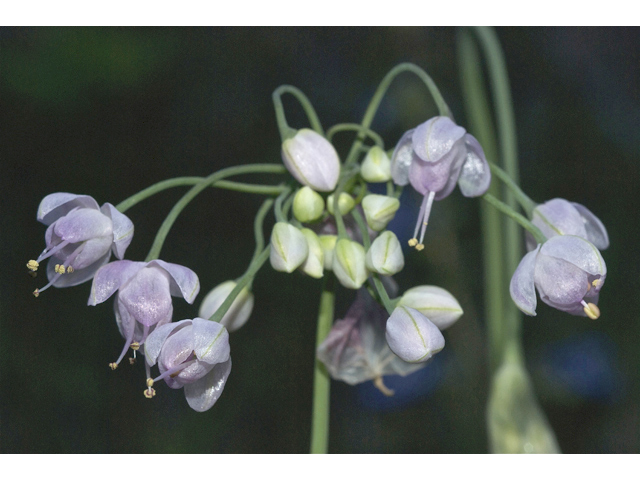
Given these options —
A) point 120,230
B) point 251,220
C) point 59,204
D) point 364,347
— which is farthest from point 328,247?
point 251,220

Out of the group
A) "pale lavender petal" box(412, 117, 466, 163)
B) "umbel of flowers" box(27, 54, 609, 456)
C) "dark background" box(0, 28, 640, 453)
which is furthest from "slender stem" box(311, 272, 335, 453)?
"dark background" box(0, 28, 640, 453)

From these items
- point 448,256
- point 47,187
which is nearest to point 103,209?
point 47,187

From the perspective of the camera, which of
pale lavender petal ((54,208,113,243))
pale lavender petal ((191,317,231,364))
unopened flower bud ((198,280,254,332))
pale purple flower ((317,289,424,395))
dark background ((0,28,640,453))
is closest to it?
pale lavender petal ((191,317,231,364))

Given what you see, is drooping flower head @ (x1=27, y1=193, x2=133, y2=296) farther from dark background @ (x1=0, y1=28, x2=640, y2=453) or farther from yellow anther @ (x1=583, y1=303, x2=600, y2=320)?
dark background @ (x1=0, y1=28, x2=640, y2=453)

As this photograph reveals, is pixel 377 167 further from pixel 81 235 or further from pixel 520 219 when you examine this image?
pixel 81 235

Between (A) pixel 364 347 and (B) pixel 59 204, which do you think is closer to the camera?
(B) pixel 59 204

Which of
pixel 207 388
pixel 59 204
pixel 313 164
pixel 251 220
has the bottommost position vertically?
pixel 207 388

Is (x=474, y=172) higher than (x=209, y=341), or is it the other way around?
(x=474, y=172)
